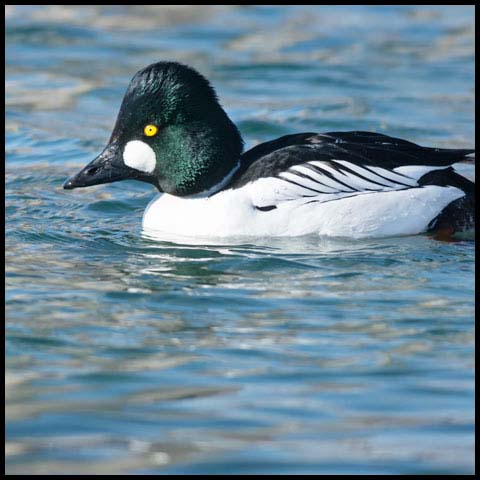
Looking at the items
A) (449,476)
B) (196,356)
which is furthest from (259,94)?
(449,476)

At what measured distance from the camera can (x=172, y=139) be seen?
9602mm

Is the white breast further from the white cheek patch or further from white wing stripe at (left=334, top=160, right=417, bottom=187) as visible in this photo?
the white cheek patch

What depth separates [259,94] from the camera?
14.3 m

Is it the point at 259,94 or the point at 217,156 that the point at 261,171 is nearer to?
the point at 217,156

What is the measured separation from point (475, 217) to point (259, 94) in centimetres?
507

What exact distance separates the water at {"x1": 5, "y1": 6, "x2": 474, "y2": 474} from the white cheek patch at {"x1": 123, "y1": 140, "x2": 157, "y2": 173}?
20.6 inches

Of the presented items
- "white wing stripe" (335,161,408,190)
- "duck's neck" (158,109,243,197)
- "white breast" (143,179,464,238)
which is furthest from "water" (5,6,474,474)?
"duck's neck" (158,109,243,197)

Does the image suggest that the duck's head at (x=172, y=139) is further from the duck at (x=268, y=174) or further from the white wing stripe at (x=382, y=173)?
the white wing stripe at (x=382, y=173)

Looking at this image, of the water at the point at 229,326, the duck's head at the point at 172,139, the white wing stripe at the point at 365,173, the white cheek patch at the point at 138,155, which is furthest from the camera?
the white cheek patch at the point at 138,155

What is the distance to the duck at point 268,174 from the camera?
9.41 metres

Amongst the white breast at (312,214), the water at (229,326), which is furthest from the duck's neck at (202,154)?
the water at (229,326)

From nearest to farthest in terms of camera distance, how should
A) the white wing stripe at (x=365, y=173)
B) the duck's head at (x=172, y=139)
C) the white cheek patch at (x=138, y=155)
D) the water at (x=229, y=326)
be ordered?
the water at (x=229, y=326) → the duck's head at (x=172, y=139) → the white wing stripe at (x=365, y=173) → the white cheek patch at (x=138, y=155)

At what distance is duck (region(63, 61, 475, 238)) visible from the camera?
9414 mm

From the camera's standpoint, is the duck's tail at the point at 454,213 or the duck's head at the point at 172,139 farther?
the duck's tail at the point at 454,213
